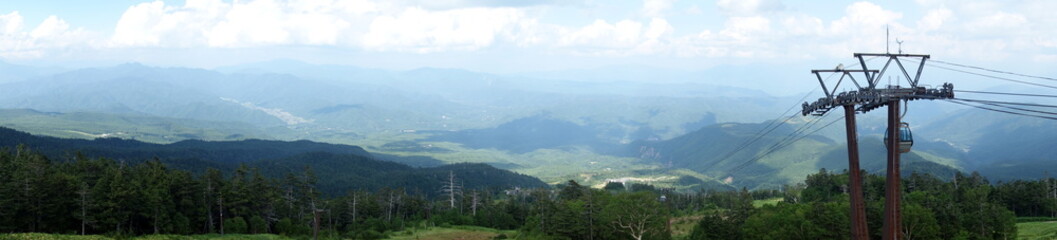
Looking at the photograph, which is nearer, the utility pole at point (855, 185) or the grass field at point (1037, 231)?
the utility pole at point (855, 185)

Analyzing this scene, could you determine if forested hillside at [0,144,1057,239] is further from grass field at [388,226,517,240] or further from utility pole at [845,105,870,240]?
utility pole at [845,105,870,240]

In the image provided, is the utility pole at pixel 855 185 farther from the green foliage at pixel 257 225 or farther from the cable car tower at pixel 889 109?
the green foliage at pixel 257 225

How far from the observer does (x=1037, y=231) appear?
66.7 metres

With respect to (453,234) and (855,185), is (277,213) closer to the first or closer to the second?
(453,234)

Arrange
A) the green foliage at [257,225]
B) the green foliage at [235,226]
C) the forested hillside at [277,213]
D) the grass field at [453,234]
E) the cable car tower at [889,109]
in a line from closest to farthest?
the cable car tower at [889,109], the forested hillside at [277,213], the green foliage at [235,226], the green foliage at [257,225], the grass field at [453,234]

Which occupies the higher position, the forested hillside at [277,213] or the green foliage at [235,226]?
the forested hillside at [277,213]

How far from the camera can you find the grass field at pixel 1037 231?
61.0 m

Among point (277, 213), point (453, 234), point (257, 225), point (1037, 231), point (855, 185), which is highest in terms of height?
point (855, 185)

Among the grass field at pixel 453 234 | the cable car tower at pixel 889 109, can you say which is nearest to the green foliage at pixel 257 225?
the grass field at pixel 453 234

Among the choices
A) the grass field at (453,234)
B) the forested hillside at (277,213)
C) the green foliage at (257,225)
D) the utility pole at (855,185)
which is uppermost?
the utility pole at (855,185)

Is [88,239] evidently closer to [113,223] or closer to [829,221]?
[113,223]

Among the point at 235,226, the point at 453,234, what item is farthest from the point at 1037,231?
the point at 235,226

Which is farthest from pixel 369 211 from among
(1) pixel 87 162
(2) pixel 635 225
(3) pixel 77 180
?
(2) pixel 635 225

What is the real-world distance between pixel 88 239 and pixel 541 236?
34.4 metres
